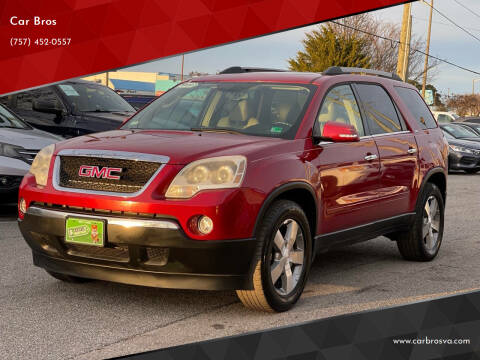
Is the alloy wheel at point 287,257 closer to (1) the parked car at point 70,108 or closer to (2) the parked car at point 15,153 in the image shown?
(2) the parked car at point 15,153

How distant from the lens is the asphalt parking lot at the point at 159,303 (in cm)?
397

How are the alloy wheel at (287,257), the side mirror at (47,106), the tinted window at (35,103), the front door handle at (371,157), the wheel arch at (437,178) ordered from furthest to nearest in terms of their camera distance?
the tinted window at (35,103)
the side mirror at (47,106)
the wheel arch at (437,178)
the front door handle at (371,157)
the alloy wheel at (287,257)

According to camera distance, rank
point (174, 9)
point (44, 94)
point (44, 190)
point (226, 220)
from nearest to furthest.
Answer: point (226, 220), point (44, 190), point (44, 94), point (174, 9)

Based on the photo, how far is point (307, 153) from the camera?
5141 mm

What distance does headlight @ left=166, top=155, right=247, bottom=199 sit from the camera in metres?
4.38

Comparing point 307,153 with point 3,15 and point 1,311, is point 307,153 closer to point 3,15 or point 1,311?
point 1,311

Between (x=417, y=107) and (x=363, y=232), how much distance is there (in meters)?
2.11

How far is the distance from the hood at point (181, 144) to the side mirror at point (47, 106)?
613 centimetres

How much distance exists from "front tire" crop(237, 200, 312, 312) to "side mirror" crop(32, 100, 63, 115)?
7.11 meters

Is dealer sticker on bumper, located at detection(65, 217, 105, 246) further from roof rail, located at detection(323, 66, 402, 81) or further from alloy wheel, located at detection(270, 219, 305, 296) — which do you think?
roof rail, located at detection(323, 66, 402, 81)

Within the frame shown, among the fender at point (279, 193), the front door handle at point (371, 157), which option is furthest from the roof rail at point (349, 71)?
the fender at point (279, 193)

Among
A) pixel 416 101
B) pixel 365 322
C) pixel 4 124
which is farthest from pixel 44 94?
pixel 365 322

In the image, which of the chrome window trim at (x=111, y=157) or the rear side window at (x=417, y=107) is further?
the rear side window at (x=417, y=107)

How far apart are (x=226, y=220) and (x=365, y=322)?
3490mm
